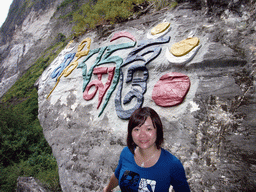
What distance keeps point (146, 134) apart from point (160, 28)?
78.0 inches

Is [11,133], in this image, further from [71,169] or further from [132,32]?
[132,32]

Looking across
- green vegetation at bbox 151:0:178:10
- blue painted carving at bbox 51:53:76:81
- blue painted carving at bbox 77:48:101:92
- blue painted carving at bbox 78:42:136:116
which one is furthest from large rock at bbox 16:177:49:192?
green vegetation at bbox 151:0:178:10

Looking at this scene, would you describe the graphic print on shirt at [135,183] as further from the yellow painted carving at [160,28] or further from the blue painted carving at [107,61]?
the yellow painted carving at [160,28]

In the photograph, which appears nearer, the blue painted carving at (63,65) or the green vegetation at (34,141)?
the green vegetation at (34,141)

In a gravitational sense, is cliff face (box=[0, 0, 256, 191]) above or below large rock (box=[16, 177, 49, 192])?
above

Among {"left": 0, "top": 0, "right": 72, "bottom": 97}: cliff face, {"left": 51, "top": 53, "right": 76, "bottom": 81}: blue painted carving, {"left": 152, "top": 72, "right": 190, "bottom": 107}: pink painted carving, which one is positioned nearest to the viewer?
{"left": 152, "top": 72, "right": 190, "bottom": 107}: pink painted carving

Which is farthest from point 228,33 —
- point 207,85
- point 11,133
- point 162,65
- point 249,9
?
point 11,133

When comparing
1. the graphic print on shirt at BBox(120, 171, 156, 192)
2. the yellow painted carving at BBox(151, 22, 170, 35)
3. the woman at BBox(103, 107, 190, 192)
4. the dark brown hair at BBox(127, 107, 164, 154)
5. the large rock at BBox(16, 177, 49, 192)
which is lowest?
the large rock at BBox(16, 177, 49, 192)

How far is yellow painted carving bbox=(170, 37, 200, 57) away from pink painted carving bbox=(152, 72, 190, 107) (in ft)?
0.84

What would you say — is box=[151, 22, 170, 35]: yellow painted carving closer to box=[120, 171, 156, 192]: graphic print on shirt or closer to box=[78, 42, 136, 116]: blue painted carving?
box=[78, 42, 136, 116]: blue painted carving

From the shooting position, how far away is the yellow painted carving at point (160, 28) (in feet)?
7.48

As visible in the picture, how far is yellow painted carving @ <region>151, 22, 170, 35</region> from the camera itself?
228 cm

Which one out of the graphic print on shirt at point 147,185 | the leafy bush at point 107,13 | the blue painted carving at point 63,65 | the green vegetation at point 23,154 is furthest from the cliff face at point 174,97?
the green vegetation at point 23,154

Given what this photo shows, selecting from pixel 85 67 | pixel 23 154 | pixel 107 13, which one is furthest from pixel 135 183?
pixel 23 154
